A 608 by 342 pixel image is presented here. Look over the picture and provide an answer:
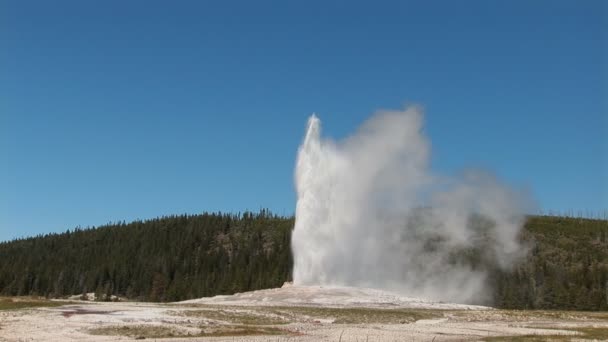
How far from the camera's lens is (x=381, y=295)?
7794 centimetres

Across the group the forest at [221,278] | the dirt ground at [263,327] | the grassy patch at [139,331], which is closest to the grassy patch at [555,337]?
the dirt ground at [263,327]

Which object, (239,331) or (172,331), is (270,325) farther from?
(172,331)

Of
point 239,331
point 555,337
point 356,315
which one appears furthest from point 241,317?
point 555,337

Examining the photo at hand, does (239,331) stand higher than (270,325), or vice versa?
(270,325)

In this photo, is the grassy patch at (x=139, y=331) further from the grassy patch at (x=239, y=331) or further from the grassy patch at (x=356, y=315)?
the grassy patch at (x=356, y=315)

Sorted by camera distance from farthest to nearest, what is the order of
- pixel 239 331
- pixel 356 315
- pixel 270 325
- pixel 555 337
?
pixel 356 315 → pixel 270 325 → pixel 239 331 → pixel 555 337

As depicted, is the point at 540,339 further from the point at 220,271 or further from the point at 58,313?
the point at 220,271

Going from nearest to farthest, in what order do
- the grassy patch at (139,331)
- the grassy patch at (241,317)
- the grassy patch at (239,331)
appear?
1. the grassy patch at (139,331)
2. the grassy patch at (239,331)
3. the grassy patch at (241,317)

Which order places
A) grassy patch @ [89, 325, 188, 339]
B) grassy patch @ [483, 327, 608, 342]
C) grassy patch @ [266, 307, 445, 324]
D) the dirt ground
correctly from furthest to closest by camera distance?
grassy patch @ [266, 307, 445, 324], grassy patch @ [483, 327, 608, 342], grassy patch @ [89, 325, 188, 339], the dirt ground

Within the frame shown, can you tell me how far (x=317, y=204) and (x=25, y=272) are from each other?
126 m

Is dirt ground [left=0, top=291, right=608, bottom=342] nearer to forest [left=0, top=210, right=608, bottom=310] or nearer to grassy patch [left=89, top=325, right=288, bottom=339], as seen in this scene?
grassy patch [left=89, top=325, right=288, bottom=339]

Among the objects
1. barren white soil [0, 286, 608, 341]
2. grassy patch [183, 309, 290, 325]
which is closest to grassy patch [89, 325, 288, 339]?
barren white soil [0, 286, 608, 341]

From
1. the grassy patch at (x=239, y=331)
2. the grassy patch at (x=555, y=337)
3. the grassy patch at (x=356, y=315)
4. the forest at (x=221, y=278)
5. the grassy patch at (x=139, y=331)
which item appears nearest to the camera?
the grassy patch at (x=139, y=331)

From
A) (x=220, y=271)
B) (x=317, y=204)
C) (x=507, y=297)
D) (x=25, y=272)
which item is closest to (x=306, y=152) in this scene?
(x=317, y=204)
